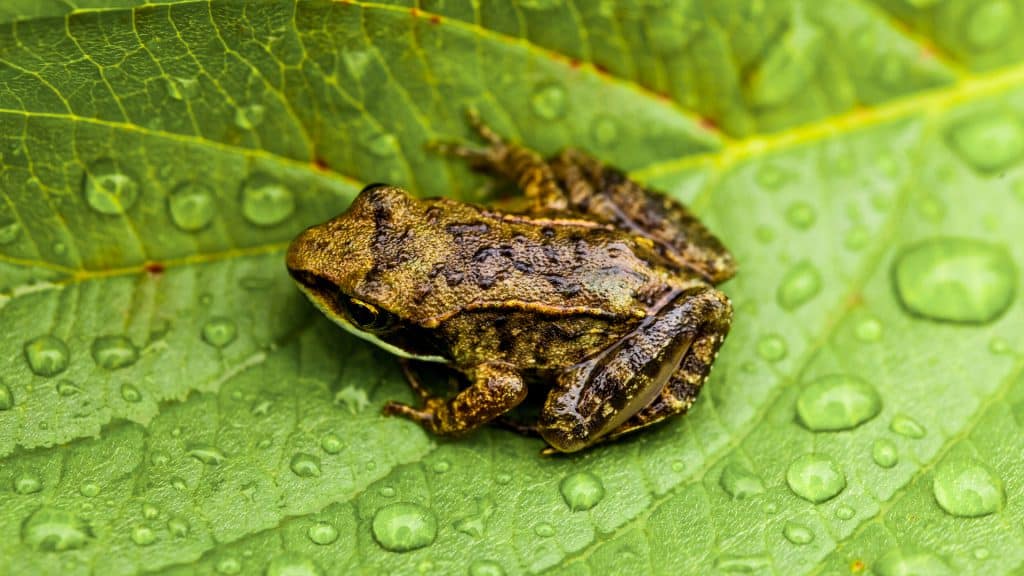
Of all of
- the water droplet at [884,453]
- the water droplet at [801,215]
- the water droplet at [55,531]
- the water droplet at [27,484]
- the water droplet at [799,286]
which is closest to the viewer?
the water droplet at [55,531]

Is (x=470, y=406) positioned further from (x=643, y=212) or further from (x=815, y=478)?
(x=815, y=478)

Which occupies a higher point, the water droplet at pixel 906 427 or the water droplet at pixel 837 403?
the water droplet at pixel 906 427

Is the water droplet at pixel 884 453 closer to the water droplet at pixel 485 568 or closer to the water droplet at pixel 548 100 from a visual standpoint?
the water droplet at pixel 485 568

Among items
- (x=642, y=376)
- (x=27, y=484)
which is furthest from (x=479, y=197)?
(x=27, y=484)

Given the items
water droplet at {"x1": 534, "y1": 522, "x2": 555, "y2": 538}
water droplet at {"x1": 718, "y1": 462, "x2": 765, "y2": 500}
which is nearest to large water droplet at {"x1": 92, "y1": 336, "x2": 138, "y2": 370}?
water droplet at {"x1": 534, "y1": 522, "x2": 555, "y2": 538}

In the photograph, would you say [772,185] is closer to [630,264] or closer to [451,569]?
[630,264]

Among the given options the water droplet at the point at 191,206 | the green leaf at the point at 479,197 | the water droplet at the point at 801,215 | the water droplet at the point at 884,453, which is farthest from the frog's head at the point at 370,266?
the water droplet at the point at 884,453

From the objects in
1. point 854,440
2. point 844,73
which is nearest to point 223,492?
point 854,440
